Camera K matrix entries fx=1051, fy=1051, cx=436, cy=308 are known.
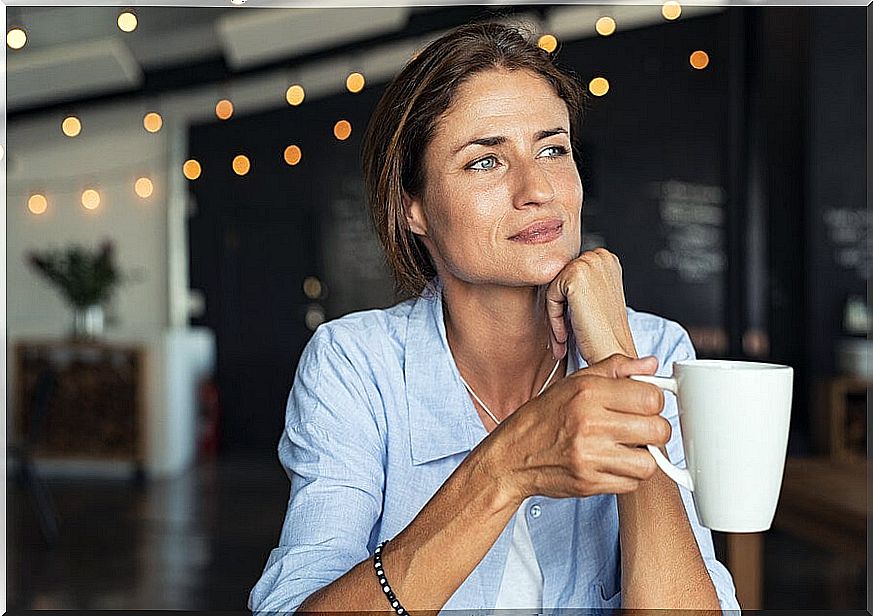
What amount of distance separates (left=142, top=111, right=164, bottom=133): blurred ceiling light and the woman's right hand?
7.61 metres

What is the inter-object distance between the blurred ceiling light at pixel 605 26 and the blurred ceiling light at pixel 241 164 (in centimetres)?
265

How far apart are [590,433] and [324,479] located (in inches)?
15.5

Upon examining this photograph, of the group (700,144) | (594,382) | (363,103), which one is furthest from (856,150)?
(594,382)

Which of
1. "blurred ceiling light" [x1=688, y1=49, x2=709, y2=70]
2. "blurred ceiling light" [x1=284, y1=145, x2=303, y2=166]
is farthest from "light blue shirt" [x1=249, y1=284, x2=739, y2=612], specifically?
"blurred ceiling light" [x1=284, y1=145, x2=303, y2=166]

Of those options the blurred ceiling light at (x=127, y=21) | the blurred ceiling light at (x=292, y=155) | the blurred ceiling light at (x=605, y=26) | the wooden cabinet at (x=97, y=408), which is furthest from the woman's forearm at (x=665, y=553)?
the blurred ceiling light at (x=292, y=155)

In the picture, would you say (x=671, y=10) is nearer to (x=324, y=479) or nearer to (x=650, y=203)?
(x=650, y=203)

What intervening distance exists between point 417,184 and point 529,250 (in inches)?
7.6

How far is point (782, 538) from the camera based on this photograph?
462 centimetres

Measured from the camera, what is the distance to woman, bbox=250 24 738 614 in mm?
991

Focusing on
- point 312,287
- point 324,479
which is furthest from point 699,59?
point 324,479

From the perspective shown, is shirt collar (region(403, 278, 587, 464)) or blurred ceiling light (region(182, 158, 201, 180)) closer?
shirt collar (region(403, 278, 587, 464))

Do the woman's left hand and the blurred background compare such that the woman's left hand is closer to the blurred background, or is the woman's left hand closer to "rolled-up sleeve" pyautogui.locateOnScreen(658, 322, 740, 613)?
"rolled-up sleeve" pyautogui.locateOnScreen(658, 322, 740, 613)

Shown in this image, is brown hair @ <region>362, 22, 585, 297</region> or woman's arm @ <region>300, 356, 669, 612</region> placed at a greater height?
brown hair @ <region>362, 22, 585, 297</region>

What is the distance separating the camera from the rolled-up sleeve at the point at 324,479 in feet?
3.34
